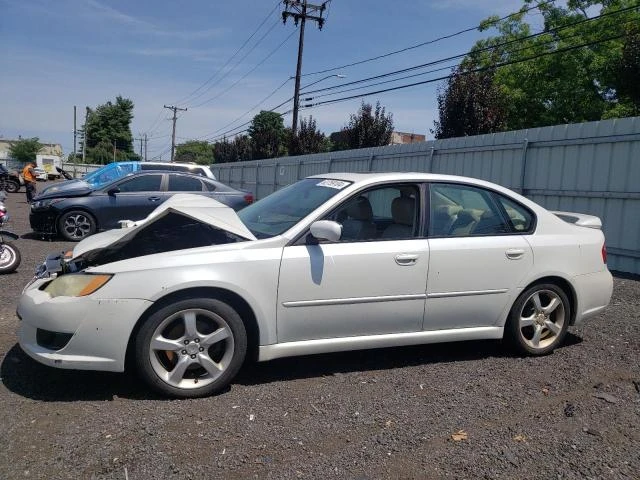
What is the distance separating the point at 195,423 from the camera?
11.0 ft

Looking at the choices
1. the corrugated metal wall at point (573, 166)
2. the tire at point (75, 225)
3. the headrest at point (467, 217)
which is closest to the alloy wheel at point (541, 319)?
the headrest at point (467, 217)

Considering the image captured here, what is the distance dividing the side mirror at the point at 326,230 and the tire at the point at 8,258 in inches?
215

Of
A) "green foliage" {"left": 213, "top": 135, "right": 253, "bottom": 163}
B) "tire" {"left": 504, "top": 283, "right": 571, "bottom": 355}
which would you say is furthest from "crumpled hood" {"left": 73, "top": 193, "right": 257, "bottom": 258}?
"green foliage" {"left": 213, "top": 135, "right": 253, "bottom": 163}

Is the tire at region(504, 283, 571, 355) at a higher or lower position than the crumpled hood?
lower

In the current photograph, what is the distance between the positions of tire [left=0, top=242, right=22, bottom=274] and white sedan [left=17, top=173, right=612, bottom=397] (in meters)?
3.70

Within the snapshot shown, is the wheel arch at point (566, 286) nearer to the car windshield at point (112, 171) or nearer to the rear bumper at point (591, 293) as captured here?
the rear bumper at point (591, 293)

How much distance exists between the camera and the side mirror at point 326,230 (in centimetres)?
381

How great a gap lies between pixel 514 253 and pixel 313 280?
1.75 meters

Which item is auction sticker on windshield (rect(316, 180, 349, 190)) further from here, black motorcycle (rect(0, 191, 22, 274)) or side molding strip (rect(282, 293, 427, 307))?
black motorcycle (rect(0, 191, 22, 274))

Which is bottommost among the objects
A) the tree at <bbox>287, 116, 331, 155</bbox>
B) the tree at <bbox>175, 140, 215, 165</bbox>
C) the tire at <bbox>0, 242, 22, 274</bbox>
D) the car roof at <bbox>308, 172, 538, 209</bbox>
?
the tire at <bbox>0, 242, 22, 274</bbox>

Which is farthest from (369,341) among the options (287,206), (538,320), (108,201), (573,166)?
(108,201)

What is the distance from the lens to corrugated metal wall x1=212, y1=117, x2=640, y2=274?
8680 mm

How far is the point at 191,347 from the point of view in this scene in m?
3.63

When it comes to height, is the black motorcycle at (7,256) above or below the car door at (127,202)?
below
